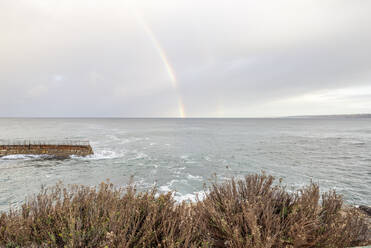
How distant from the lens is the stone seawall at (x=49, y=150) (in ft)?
99.4

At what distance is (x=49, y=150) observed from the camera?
3103 centimetres

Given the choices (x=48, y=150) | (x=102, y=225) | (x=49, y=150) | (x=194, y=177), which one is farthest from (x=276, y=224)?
(x=48, y=150)

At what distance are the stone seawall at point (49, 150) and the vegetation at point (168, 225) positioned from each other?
29.7 meters

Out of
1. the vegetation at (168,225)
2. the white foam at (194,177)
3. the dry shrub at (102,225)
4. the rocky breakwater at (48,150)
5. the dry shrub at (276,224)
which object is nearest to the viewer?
the dry shrub at (102,225)

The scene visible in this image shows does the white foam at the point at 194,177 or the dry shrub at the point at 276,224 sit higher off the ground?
the dry shrub at the point at 276,224

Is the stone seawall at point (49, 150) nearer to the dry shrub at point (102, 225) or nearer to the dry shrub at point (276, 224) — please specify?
the dry shrub at point (102, 225)

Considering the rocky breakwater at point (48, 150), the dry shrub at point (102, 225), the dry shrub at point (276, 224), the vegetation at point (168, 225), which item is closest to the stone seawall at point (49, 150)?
the rocky breakwater at point (48, 150)

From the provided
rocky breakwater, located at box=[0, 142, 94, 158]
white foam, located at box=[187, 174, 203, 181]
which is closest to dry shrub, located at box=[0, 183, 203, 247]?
white foam, located at box=[187, 174, 203, 181]

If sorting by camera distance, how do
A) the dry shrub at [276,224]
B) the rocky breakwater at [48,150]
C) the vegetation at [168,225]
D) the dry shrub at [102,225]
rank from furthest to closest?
the rocky breakwater at [48,150] → the dry shrub at [276,224] → the vegetation at [168,225] → the dry shrub at [102,225]

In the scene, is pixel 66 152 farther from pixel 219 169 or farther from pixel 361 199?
pixel 361 199

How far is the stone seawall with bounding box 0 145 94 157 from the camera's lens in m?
30.3

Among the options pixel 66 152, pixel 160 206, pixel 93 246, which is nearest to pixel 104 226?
pixel 93 246

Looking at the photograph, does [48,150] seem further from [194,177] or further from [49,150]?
[194,177]

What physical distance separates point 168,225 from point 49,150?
3662 cm
